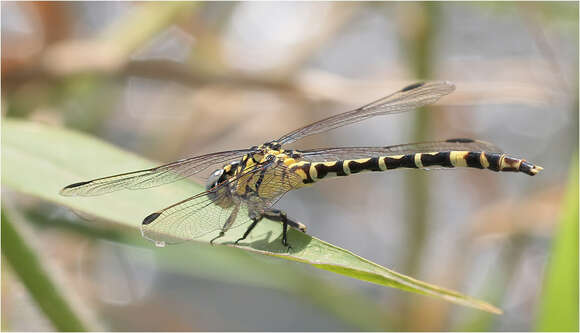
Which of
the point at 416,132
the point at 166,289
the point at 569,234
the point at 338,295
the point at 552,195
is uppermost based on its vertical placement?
the point at 416,132

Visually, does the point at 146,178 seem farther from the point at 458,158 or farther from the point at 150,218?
the point at 458,158

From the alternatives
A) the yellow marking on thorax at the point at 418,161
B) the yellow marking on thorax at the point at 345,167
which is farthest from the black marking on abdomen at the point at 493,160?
the yellow marking on thorax at the point at 345,167

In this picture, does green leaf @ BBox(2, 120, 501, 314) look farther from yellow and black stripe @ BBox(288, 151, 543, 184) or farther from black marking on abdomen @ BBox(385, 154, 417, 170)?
black marking on abdomen @ BBox(385, 154, 417, 170)

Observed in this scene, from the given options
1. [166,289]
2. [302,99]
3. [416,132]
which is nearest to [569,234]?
[416,132]

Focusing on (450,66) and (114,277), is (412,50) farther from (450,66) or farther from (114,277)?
(114,277)

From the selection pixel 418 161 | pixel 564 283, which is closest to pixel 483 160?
pixel 418 161

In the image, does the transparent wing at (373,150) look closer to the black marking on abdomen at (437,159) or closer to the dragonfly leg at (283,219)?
the black marking on abdomen at (437,159)
